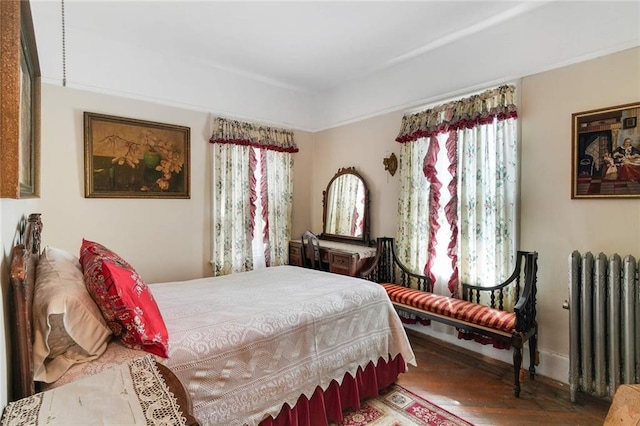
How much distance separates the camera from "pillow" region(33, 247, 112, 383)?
1.12 meters

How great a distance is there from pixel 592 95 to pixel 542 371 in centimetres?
219

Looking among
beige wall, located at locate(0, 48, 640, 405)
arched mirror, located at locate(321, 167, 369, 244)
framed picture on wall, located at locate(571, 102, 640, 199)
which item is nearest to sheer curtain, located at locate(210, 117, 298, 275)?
beige wall, located at locate(0, 48, 640, 405)

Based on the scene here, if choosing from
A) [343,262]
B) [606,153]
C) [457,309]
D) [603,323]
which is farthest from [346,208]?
[603,323]

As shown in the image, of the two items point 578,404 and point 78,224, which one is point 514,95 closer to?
point 578,404

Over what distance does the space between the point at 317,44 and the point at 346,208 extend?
6.49 feet

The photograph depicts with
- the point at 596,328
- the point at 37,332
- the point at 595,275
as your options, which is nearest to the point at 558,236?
the point at 595,275

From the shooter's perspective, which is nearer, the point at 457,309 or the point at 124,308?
the point at 124,308

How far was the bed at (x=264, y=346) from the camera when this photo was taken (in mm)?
1286

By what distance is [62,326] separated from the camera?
1189 mm

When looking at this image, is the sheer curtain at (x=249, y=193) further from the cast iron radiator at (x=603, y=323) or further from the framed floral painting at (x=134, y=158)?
the cast iron radiator at (x=603, y=323)

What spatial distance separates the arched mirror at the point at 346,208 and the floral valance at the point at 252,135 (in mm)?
795

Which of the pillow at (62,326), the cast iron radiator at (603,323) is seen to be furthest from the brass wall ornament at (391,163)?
the pillow at (62,326)

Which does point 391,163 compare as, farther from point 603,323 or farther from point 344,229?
point 603,323

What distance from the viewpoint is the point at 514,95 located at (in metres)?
2.69
